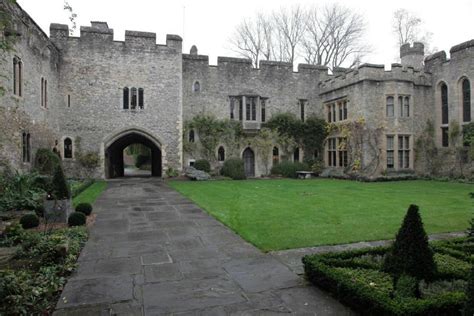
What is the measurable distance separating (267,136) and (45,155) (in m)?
13.4

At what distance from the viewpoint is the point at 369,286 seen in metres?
3.63

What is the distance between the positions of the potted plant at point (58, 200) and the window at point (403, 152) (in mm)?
18587

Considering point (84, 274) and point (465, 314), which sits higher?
point (465, 314)

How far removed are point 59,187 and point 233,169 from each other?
1390 cm

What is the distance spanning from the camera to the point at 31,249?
546 cm

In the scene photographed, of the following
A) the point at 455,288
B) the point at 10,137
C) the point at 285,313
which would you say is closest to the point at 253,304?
the point at 285,313

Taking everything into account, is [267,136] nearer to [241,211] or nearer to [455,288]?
Answer: [241,211]

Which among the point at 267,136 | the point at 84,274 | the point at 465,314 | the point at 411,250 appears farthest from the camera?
the point at 267,136

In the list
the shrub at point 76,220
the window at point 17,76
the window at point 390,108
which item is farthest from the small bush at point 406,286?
the window at point 390,108

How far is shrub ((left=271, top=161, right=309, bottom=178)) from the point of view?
22.6 metres

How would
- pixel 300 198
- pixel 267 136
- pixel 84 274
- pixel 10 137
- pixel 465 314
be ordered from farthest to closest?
1. pixel 267 136
2. pixel 10 137
3. pixel 300 198
4. pixel 84 274
5. pixel 465 314

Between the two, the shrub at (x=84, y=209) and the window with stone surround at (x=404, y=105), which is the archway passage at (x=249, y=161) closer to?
the window with stone surround at (x=404, y=105)

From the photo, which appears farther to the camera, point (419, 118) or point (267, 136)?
point (267, 136)

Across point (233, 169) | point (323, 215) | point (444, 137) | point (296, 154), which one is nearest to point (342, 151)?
point (296, 154)
